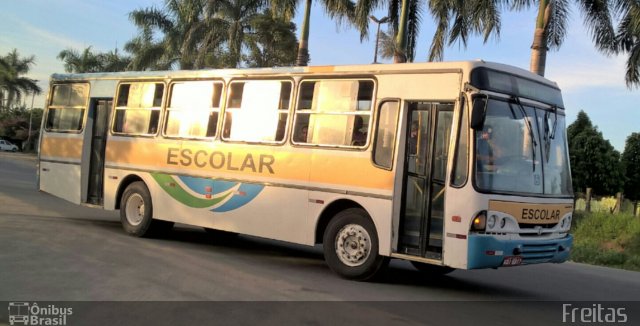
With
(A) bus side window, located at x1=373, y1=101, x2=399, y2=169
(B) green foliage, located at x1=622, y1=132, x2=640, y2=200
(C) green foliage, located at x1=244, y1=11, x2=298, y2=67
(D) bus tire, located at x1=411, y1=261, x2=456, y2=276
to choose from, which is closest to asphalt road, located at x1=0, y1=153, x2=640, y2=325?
(D) bus tire, located at x1=411, y1=261, x2=456, y2=276

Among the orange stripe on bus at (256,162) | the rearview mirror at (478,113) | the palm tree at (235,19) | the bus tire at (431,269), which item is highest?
the palm tree at (235,19)

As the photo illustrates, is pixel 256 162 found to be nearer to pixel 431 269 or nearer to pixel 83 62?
pixel 431 269

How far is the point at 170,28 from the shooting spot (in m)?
33.9

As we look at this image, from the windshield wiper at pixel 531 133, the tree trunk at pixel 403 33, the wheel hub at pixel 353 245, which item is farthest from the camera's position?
the tree trunk at pixel 403 33

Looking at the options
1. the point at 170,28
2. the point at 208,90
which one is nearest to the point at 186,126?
the point at 208,90

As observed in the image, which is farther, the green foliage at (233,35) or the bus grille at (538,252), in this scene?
the green foliage at (233,35)

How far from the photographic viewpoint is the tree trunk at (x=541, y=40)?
1805 cm

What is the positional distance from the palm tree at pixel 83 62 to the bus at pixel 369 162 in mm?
40816

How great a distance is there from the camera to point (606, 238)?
16.9 metres

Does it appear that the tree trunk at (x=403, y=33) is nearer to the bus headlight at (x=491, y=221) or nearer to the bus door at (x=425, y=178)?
the bus door at (x=425, y=178)

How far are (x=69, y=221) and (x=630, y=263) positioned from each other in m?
12.4

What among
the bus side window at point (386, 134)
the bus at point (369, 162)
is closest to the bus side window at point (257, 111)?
the bus at point (369, 162)

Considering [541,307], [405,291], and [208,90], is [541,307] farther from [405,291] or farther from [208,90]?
[208,90]

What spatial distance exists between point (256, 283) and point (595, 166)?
28163 millimetres
